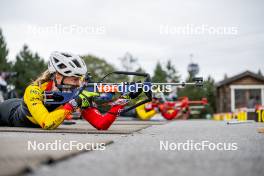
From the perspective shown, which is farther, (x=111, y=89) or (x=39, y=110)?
(x=111, y=89)

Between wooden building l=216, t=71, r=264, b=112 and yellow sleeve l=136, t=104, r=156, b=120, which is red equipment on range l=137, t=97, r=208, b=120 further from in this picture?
wooden building l=216, t=71, r=264, b=112

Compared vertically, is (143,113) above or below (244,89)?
below

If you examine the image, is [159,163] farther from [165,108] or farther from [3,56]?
[3,56]

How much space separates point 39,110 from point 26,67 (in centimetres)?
6623

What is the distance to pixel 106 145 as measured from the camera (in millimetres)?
4781

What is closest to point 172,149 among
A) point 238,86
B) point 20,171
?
point 20,171

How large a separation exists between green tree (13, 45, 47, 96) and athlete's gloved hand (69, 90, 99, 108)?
61.5m

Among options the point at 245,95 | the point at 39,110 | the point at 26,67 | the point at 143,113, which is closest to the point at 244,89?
the point at 245,95

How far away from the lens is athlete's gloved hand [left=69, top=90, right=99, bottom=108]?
729cm

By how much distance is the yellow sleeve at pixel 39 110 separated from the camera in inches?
288

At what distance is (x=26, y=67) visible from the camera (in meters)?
71.8

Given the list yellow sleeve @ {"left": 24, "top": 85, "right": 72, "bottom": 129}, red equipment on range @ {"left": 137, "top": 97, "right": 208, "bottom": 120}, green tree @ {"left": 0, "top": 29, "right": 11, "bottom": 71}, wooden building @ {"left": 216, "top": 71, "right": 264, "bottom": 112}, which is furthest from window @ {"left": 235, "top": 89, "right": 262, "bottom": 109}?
yellow sleeve @ {"left": 24, "top": 85, "right": 72, "bottom": 129}

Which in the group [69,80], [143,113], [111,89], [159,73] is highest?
[159,73]

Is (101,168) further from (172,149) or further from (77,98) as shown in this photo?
(77,98)
